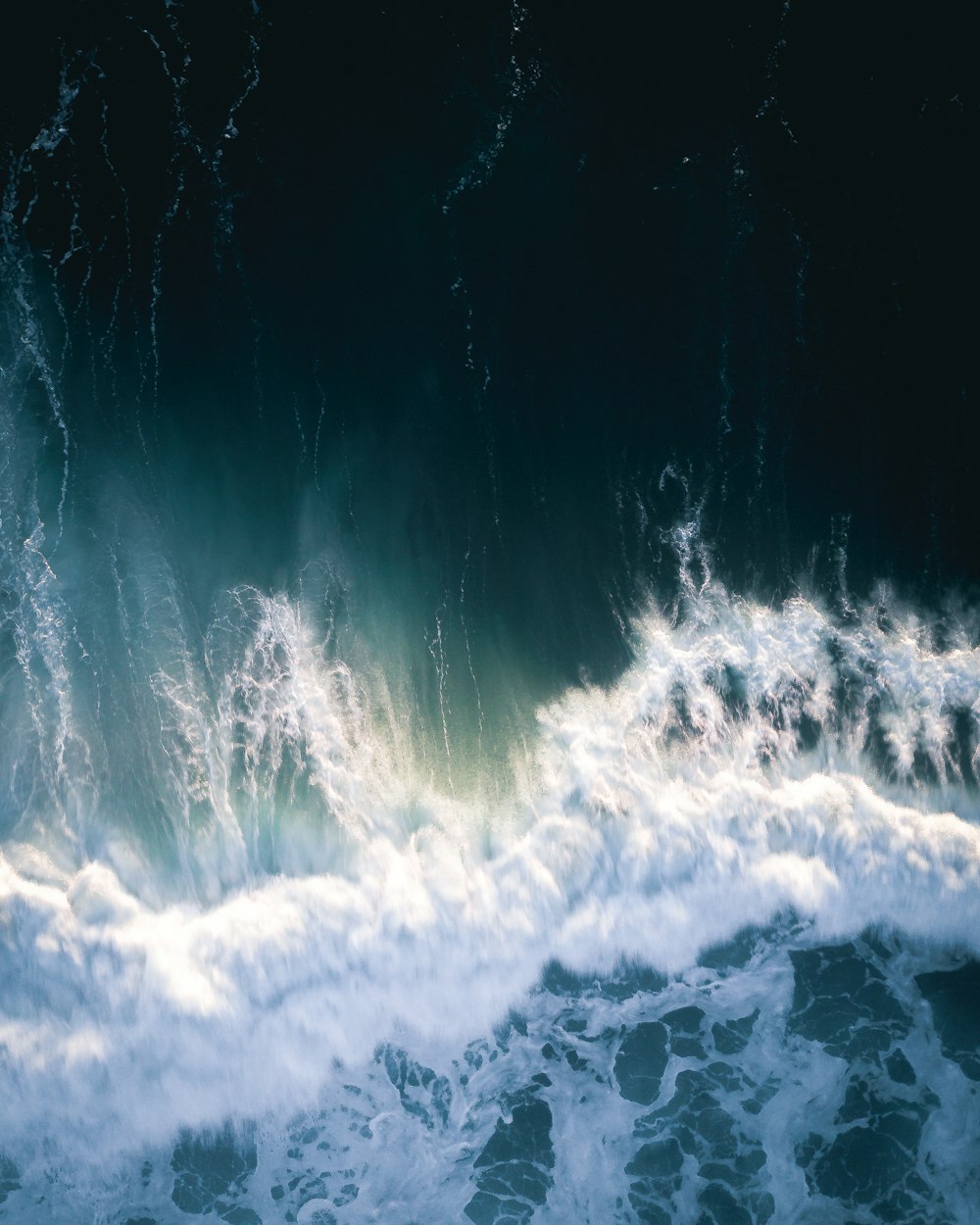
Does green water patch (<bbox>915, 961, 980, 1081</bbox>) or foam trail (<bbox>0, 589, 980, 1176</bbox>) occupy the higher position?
foam trail (<bbox>0, 589, 980, 1176</bbox>)

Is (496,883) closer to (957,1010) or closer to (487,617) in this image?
(487,617)

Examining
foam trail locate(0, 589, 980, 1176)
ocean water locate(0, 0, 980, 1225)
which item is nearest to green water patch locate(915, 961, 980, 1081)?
ocean water locate(0, 0, 980, 1225)

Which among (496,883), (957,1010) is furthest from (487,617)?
(957,1010)

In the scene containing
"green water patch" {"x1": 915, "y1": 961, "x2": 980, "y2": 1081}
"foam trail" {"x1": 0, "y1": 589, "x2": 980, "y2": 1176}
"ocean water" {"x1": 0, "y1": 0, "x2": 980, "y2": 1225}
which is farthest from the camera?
"green water patch" {"x1": 915, "y1": 961, "x2": 980, "y2": 1081}

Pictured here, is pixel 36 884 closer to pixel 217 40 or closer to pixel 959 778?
pixel 217 40


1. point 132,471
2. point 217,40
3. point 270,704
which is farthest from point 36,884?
point 217,40

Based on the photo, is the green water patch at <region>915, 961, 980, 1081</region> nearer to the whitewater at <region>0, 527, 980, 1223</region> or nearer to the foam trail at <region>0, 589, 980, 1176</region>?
the whitewater at <region>0, 527, 980, 1223</region>

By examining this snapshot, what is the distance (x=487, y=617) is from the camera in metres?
14.1

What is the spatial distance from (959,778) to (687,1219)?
302 inches

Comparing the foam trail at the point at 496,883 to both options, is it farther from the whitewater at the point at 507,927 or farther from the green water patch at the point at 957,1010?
the green water patch at the point at 957,1010

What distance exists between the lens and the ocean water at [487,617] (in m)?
13.2

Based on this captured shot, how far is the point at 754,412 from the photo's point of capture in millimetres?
14125

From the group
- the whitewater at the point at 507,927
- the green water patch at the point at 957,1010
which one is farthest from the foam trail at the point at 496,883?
the green water patch at the point at 957,1010

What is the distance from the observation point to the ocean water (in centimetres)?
1318
